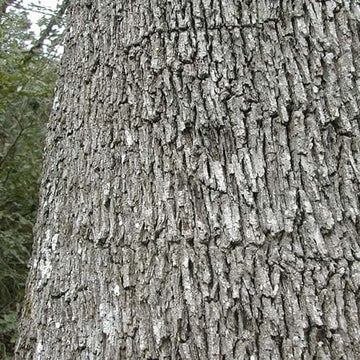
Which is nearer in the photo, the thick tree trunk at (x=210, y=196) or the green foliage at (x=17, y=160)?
the thick tree trunk at (x=210, y=196)

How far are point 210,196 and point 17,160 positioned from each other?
3.09 meters

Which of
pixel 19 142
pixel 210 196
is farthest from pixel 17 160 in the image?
pixel 210 196

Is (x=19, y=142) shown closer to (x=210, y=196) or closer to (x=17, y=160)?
(x=17, y=160)

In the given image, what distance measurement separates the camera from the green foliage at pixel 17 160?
3766 mm

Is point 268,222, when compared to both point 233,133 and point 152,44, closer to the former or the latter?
point 233,133

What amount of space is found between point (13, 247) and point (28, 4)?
198 centimetres

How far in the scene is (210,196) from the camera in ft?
4.04

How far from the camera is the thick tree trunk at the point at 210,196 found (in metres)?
1.14

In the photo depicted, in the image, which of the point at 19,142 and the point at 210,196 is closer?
the point at 210,196

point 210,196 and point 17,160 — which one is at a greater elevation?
point 17,160

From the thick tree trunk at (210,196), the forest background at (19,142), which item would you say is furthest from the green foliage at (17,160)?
the thick tree trunk at (210,196)

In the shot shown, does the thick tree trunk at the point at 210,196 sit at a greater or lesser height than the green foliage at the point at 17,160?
lesser

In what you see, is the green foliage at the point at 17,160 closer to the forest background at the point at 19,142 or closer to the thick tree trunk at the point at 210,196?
the forest background at the point at 19,142

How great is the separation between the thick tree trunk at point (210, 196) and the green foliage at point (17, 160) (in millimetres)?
2452
